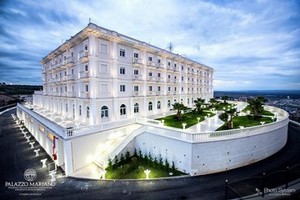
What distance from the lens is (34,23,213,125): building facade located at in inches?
850

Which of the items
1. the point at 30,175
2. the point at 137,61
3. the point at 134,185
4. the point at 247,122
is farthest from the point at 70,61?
the point at 247,122

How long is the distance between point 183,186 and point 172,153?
345 centimetres

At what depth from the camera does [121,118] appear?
81.9ft

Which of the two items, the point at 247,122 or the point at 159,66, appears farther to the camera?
the point at 159,66

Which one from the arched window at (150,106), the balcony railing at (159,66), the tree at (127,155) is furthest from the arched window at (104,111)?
the balcony railing at (159,66)

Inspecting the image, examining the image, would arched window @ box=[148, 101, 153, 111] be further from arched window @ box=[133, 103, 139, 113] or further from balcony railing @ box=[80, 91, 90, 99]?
balcony railing @ box=[80, 91, 90, 99]

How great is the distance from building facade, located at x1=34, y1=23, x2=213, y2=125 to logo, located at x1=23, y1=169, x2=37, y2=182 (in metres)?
8.16

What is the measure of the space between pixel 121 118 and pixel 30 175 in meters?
12.9

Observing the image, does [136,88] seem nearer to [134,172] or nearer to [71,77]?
[71,77]

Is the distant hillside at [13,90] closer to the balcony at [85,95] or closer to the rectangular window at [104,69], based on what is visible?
the balcony at [85,95]

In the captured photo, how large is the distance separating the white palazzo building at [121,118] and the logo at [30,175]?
2.22m

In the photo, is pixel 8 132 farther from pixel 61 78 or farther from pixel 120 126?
pixel 120 126

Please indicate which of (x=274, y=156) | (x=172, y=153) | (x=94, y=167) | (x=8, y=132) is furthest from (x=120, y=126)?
(x=8, y=132)

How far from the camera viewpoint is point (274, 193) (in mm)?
10812
